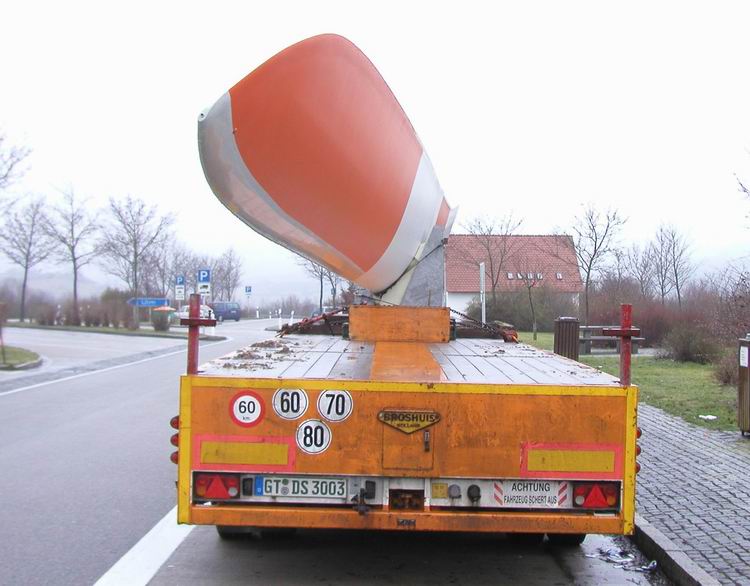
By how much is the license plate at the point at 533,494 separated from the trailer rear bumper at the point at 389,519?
56 millimetres

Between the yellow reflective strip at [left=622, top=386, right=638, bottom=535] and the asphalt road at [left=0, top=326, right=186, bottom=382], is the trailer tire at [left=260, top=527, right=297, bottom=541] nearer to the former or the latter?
the yellow reflective strip at [left=622, top=386, right=638, bottom=535]

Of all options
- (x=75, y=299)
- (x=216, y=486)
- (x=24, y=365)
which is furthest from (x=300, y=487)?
(x=75, y=299)

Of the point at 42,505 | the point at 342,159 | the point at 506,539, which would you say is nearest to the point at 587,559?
the point at 506,539

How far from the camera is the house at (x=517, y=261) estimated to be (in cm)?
3403

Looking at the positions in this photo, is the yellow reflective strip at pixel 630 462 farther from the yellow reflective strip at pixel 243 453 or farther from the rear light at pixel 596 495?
the yellow reflective strip at pixel 243 453

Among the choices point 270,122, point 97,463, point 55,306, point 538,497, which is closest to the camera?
point 270,122

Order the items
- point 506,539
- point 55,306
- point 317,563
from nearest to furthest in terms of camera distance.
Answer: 1. point 317,563
2. point 506,539
3. point 55,306

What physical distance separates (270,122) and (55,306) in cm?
4079

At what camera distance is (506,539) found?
522 centimetres

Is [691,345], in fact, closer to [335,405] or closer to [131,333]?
[335,405]

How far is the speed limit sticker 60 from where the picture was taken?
12.3 feet

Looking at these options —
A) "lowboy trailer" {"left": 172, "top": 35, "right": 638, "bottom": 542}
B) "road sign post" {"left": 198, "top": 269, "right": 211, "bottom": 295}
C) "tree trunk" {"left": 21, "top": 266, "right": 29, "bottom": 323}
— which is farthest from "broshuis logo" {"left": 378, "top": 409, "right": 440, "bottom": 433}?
"tree trunk" {"left": 21, "top": 266, "right": 29, "bottom": 323}

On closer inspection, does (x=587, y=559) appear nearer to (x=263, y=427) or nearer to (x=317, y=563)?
(x=317, y=563)

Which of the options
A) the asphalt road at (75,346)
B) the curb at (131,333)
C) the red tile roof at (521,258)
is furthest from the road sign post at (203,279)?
the red tile roof at (521,258)
